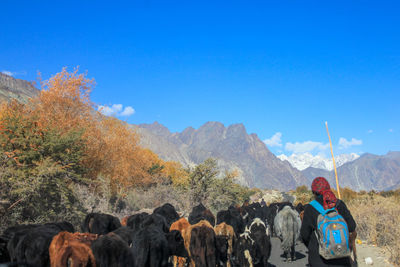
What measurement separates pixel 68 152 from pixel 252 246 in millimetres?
10849

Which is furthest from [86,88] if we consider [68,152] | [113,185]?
[68,152]

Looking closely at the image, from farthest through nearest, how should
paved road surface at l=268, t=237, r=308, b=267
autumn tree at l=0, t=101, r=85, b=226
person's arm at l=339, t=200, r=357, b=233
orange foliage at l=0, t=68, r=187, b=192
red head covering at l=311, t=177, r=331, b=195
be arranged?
orange foliage at l=0, t=68, r=187, b=192 < autumn tree at l=0, t=101, r=85, b=226 < paved road surface at l=268, t=237, r=308, b=267 < person's arm at l=339, t=200, r=357, b=233 < red head covering at l=311, t=177, r=331, b=195

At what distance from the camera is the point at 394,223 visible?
43.1 ft

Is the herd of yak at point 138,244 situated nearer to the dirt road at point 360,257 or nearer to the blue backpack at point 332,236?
the dirt road at point 360,257

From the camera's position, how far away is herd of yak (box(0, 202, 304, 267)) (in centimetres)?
599

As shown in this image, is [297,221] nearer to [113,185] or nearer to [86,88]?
[113,185]

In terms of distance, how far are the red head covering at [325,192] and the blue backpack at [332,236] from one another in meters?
0.08

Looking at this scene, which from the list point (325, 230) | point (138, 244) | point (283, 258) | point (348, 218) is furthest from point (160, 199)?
point (325, 230)

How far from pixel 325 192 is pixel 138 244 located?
4.14 m

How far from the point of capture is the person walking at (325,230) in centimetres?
427

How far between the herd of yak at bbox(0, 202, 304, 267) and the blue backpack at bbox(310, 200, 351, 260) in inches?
133

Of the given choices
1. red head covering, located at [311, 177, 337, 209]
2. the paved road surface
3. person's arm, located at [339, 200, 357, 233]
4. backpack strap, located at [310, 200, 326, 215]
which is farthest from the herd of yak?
person's arm, located at [339, 200, 357, 233]

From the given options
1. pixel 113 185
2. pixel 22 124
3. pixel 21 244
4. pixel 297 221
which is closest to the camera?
pixel 21 244

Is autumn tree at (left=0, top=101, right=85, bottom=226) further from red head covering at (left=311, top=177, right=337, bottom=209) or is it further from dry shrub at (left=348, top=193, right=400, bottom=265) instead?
dry shrub at (left=348, top=193, right=400, bottom=265)
